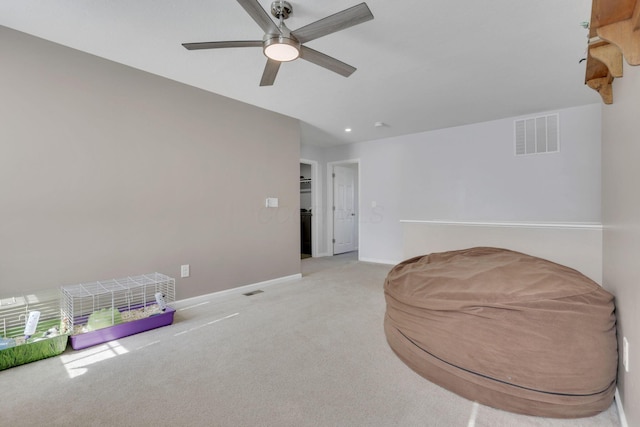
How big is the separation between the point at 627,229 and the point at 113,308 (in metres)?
3.40

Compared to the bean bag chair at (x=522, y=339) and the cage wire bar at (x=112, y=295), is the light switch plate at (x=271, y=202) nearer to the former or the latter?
the cage wire bar at (x=112, y=295)

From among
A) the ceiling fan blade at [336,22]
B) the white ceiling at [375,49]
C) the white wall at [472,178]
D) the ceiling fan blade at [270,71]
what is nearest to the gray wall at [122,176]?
the white ceiling at [375,49]

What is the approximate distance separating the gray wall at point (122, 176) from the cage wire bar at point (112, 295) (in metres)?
0.09

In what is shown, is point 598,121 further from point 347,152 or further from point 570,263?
point 347,152

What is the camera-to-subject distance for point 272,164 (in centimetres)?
405

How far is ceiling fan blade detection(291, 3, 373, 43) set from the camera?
1.56 m

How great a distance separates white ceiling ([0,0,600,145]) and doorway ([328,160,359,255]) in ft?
8.81

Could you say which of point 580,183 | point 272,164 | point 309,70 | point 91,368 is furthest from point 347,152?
point 91,368

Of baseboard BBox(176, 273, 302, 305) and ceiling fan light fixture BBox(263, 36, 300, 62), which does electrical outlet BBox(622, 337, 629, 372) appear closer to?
ceiling fan light fixture BBox(263, 36, 300, 62)

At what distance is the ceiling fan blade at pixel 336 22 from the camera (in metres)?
1.56

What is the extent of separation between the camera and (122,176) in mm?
2744

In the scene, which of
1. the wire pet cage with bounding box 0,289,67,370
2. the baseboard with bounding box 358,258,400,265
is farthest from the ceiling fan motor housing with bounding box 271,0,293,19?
the baseboard with bounding box 358,258,400,265

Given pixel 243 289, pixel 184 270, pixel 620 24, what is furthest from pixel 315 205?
pixel 620 24

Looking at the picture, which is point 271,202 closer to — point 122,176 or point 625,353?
point 122,176
